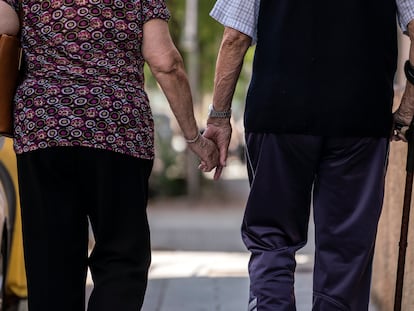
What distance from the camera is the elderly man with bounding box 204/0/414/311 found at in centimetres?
379

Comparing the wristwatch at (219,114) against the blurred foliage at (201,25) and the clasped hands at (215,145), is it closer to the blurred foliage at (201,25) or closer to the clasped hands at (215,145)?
the clasped hands at (215,145)

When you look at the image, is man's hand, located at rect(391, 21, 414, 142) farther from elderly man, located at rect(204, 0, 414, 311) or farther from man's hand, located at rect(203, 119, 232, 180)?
man's hand, located at rect(203, 119, 232, 180)

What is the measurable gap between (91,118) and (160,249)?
654 centimetres

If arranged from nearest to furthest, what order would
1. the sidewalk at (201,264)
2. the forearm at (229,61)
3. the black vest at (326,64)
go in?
the black vest at (326,64) → the forearm at (229,61) → the sidewalk at (201,264)

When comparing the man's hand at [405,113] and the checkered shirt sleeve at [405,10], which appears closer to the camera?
the checkered shirt sleeve at [405,10]

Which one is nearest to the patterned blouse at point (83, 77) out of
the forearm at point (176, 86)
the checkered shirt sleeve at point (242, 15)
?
the forearm at point (176, 86)

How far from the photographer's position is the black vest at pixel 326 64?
12.4ft

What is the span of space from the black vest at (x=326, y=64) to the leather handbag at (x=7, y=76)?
3.05 feet

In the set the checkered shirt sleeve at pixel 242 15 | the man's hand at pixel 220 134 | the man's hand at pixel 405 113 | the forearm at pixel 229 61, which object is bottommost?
the man's hand at pixel 220 134

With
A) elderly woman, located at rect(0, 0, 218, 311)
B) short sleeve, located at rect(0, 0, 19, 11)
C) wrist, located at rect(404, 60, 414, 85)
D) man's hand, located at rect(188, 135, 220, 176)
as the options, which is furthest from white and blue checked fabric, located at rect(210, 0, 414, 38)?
short sleeve, located at rect(0, 0, 19, 11)

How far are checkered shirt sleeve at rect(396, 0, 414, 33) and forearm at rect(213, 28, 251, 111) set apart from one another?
58 centimetres

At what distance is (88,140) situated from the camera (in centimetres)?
346

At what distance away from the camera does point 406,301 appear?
16.6 ft

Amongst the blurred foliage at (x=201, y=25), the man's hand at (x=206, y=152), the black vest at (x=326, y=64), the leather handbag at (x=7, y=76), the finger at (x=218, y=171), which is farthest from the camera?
the blurred foliage at (x=201, y=25)
